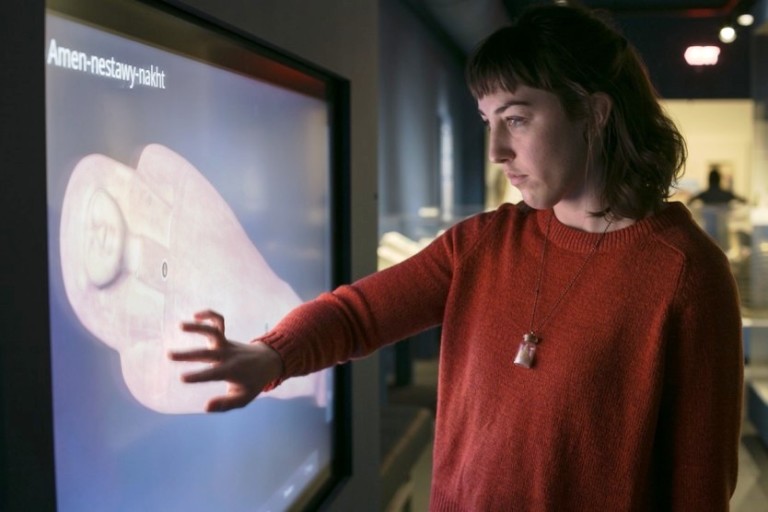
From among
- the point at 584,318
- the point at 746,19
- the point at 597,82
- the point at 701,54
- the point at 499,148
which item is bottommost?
the point at 584,318

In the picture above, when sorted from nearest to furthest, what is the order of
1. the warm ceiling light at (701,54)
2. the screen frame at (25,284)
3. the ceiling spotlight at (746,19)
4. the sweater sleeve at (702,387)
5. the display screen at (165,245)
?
1. the screen frame at (25,284)
2. the display screen at (165,245)
3. the sweater sleeve at (702,387)
4. the ceiling spotlight at (746,19)
5. the warm ceiling light at (701,54)

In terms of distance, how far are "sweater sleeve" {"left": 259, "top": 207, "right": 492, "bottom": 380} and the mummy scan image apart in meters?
0.19

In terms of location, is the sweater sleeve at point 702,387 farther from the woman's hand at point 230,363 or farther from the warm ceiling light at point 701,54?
the warm ceiling light at point 701,54

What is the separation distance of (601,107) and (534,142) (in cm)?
14

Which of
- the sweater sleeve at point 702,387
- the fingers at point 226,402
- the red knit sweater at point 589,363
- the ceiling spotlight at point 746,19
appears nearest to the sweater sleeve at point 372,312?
the red knit sweater at point 589,363

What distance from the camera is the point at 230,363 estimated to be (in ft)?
4.55

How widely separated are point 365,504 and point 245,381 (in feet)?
5.17

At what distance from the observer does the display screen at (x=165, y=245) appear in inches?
50.9

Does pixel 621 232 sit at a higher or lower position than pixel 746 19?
lower

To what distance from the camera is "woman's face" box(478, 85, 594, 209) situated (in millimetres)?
1539

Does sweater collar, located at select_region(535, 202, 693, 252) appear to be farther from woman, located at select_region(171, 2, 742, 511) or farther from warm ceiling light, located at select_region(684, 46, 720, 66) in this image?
warm ceiling light, located at select_region(684, 46, 720, 66)

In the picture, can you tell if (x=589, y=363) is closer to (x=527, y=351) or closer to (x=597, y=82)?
(x=527, y=351)

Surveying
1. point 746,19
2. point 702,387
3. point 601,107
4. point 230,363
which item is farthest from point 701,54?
point 230,363

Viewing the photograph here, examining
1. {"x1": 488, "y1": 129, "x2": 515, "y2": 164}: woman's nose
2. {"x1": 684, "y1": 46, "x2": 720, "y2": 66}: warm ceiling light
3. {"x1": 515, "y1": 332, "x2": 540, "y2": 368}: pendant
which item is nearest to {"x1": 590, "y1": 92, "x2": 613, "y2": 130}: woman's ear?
{"x1": 488, "y1": 129, "x2": 515, "y2": 164}: woman's nose
